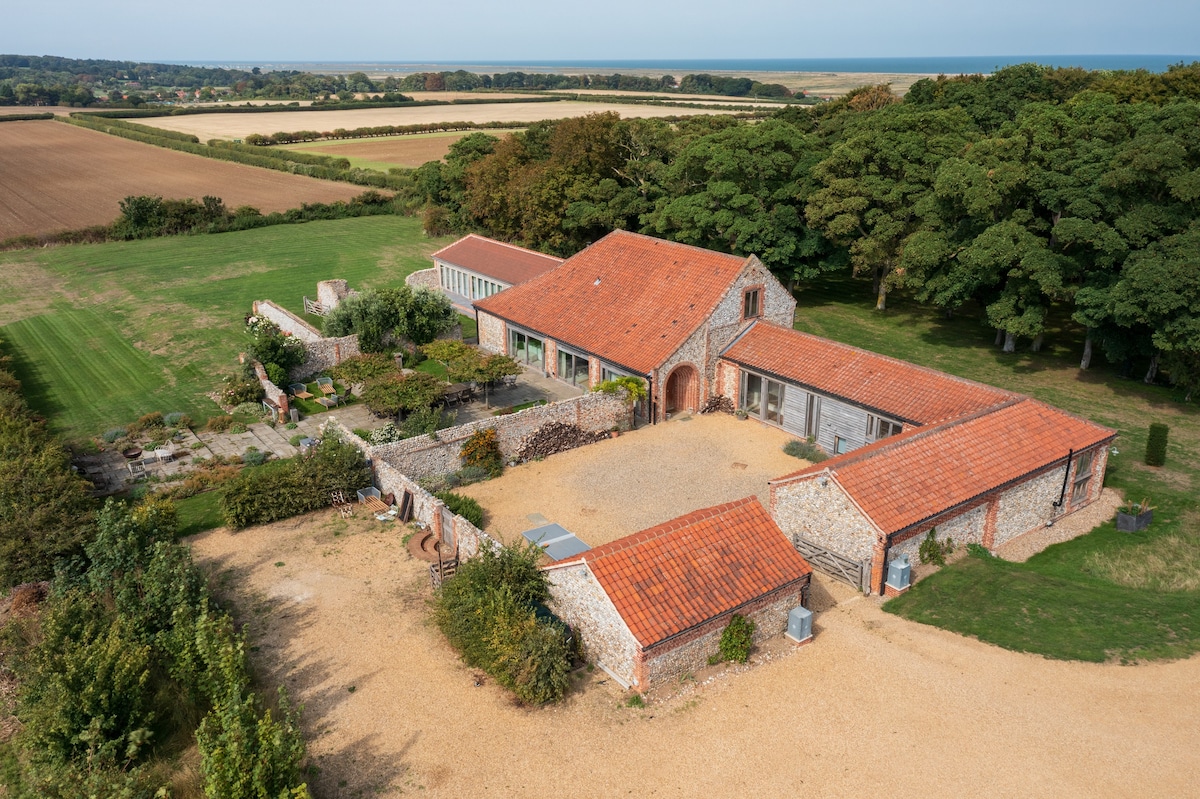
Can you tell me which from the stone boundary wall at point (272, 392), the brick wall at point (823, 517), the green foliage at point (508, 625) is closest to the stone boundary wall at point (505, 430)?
the green foliage at point (508, 625)

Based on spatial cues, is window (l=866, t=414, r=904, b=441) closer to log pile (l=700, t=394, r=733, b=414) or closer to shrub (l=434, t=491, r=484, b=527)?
log pile (l=700, t=394, r=733, b=414)

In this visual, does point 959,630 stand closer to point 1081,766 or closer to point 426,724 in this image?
point 1081,766

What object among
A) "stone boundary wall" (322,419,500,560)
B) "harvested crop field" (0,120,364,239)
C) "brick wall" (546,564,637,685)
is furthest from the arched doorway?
"harvested crop field" (0,120,364,239)

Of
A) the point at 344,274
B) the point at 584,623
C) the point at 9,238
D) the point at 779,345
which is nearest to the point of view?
the point at 584,623

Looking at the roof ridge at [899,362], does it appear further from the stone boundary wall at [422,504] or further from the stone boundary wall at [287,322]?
the stone boundary wall at [287,322]

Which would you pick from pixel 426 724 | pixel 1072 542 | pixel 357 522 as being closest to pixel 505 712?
pixel 426 724

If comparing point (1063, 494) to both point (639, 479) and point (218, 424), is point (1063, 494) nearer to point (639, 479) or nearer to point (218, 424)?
point (639, 479)

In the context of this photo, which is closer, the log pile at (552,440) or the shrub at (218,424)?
the log pile at (552,440)
